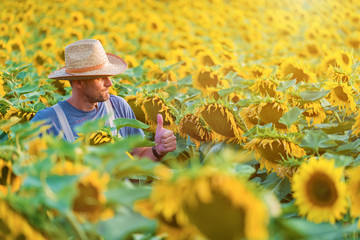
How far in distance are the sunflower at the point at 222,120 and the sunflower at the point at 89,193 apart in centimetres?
118

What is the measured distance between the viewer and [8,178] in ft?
3.94

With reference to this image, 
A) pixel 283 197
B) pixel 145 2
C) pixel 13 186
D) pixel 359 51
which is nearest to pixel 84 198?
pixel 13 186

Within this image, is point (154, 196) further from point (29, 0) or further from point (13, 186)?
point (29, 0)

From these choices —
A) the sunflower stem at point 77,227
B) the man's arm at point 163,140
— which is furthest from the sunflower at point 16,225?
the man's arm at point 163,140

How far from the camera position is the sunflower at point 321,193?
4.10 ft

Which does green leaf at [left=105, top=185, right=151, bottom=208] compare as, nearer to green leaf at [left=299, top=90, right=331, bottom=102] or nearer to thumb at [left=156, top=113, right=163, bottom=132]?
thumb at [left=156, top=113, right=163, bottom=132]

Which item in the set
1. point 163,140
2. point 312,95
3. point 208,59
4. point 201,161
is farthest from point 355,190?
point 208,59

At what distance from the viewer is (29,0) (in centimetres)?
862

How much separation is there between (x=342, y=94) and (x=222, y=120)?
65 cm

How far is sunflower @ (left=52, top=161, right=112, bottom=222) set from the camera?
0.93 metres

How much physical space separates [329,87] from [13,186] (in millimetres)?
1646

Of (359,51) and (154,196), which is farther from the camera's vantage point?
(359,51)

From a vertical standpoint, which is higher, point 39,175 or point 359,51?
point 39,175

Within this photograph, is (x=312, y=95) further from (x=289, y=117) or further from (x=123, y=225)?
(x=123, y=225)
